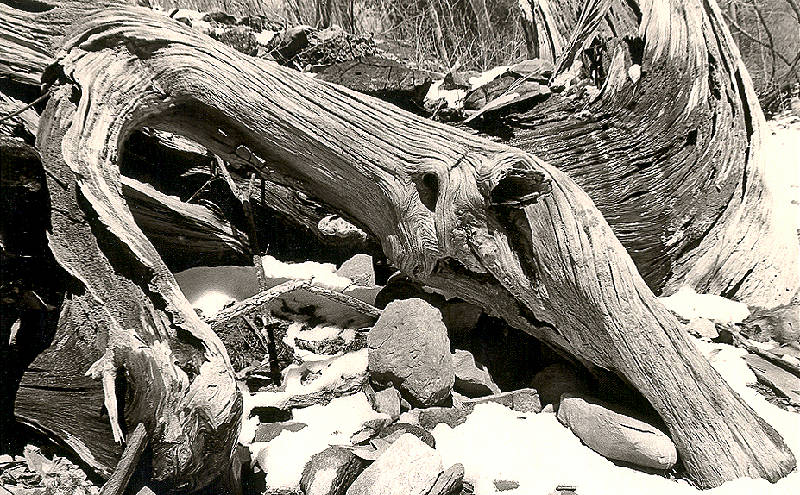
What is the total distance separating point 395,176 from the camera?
2498 mm

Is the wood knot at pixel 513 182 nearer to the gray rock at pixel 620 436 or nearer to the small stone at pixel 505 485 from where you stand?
the gray rock at pixel 620 436

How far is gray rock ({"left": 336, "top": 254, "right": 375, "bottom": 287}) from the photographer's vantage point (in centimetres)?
338

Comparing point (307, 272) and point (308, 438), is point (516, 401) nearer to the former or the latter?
point (308, 438)

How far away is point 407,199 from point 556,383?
41.2 inches

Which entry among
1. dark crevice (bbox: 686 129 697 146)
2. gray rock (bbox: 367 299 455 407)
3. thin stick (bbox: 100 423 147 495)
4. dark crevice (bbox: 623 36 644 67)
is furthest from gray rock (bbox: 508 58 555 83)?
thin stick (bbox: 100 423 147 495)

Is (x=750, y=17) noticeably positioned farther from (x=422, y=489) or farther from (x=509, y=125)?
(x=422, y=489)

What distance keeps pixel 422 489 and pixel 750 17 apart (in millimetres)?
5902

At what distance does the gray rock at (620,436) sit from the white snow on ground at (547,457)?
1.6 inches

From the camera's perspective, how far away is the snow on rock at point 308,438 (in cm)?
214

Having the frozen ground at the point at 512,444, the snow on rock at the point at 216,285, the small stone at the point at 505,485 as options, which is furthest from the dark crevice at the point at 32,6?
the small stone at the point at 505,485

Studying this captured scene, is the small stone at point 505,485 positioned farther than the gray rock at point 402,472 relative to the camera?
Yes

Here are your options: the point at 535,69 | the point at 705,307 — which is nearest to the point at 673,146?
the point at 705,307

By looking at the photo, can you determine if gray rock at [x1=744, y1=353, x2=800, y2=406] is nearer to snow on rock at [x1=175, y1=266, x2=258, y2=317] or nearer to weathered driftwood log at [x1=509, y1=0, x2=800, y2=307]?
weathered driftwood log at [x1=509, y1=0, x2=800, y2=307]

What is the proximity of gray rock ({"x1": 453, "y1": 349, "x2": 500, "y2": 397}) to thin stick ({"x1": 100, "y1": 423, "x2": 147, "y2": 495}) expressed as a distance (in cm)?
133
